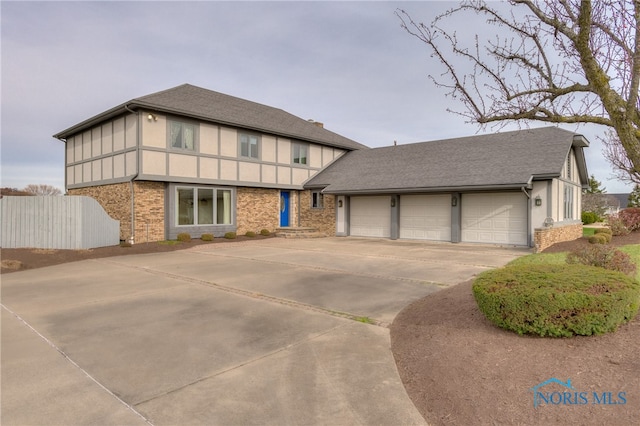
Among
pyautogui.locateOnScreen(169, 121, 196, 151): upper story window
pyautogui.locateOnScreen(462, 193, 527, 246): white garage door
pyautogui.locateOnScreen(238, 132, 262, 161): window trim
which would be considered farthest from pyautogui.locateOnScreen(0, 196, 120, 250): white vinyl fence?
pyautogui.locateOnScreen(462, 193, 527, 246): white garage door

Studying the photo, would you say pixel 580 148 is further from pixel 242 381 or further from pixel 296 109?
pixel 242 381

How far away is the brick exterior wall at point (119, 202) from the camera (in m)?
15.1

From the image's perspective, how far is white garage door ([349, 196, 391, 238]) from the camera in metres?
18.8

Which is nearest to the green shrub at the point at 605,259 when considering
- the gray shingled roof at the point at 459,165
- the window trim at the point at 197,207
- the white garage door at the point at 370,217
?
the gray shingled roof at the point at 459,165

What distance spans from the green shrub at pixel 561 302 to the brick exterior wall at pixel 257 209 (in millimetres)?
15676

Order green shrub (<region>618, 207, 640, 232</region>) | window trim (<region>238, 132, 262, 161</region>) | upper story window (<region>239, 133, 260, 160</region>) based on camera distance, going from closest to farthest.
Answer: window trim (<region>238, 132, 262, 161</region>) → upper story window (<region>239, 133, 260, 160</region>) → green shrub (<region>618, 207, 640, 232</region>)

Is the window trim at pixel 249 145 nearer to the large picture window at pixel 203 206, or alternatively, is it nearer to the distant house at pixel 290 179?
the distant house at pixel 290 179

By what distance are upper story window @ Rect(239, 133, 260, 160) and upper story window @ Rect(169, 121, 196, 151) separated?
8.96 ft

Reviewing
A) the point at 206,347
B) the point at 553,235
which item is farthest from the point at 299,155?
the point at 206,347

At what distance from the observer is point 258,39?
489 inches

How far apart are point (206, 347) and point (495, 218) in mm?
14514

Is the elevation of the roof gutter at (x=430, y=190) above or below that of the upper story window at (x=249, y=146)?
below

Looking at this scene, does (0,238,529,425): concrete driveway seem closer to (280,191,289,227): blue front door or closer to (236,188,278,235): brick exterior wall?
(236,188,278,235): brick exterior wall

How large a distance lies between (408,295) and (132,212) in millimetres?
12706
